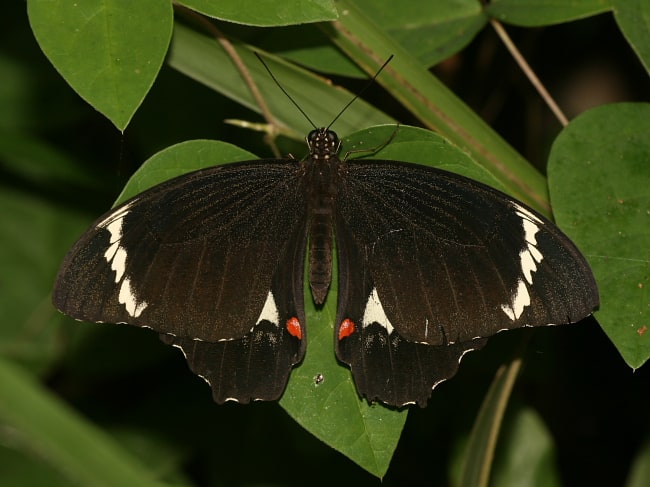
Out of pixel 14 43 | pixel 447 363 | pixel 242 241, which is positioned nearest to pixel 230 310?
pixel 242 241

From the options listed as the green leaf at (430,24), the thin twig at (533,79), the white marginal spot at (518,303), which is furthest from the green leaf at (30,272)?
the white marginal spot at (518,303)

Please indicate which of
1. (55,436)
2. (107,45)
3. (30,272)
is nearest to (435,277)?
(107,45)

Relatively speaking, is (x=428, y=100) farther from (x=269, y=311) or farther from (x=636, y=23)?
(x=269, y=311)

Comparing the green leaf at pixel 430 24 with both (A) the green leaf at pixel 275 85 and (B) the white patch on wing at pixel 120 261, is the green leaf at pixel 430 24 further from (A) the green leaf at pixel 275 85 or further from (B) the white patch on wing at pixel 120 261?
(B) the white patch on wing at pixel 120 261

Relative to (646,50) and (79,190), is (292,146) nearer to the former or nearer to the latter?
(79,190)

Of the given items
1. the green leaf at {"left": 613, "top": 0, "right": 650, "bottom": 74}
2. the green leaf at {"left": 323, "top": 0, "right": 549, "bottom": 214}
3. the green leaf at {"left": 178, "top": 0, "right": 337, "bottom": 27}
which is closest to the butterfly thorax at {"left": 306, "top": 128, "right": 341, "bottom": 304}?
the green leaf at {"left": 323, "top": 0, "right": 549, "bottom": 214}

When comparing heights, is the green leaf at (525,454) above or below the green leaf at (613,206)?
below

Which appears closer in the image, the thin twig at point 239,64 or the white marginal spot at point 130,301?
the white marginal spot at point 130,301
